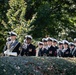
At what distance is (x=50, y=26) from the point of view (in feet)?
75.0

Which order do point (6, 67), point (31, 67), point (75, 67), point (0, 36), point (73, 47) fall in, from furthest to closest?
point (0, 36) < point (73, 47) < point (75, 67) < point (31, 67) < point (6, 67)

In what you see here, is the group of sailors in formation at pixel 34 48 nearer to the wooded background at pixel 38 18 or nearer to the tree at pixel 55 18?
the wooded background at pixel 38 18

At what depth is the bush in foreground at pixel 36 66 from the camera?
6902mm

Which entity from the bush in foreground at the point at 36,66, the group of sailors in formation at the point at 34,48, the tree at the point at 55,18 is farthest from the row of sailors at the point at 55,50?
the tree at the point at 55,18

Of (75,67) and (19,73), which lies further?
(75,67)

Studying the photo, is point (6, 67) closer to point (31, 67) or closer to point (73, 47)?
point (31, 67)

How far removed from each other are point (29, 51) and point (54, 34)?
12.0m

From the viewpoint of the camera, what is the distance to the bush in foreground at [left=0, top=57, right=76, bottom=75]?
272 inches

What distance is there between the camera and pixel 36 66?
7906 millimetres

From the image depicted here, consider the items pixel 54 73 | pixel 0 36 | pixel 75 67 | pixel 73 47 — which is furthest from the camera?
pixel 0 36

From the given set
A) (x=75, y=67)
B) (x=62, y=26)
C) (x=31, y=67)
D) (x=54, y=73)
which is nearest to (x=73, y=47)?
(x=75, y=67)

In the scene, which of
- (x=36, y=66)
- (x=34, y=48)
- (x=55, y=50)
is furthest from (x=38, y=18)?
(x=36, y=66)

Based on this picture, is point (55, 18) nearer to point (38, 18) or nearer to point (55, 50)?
point (38, 18)

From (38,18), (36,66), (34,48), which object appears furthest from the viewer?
(38,18)
